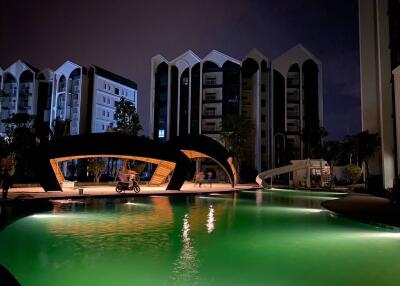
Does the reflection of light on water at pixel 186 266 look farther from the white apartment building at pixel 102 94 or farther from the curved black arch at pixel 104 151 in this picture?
the white apartment building at pixel 102 94

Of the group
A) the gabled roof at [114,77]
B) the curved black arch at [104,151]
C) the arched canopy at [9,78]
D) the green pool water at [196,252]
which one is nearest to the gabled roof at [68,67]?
the gabled roof at [114,77]

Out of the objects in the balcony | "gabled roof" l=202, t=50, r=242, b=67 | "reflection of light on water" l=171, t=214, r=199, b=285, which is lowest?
"reflection of light on water" l=171, t=214, r=199, b=285

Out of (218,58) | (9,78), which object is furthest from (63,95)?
(218,58)

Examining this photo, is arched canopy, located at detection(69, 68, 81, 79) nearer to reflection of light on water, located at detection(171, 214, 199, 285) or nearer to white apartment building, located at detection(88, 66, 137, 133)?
white apartment building, located at detection(88, 66, 137, 133)

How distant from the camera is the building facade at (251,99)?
68.8 meters

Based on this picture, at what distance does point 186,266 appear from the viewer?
21.3 ft

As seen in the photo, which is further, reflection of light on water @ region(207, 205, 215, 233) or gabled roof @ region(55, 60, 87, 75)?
gabled roof @ region(55, 60, 87, 75)

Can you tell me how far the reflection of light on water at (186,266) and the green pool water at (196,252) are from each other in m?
0.02

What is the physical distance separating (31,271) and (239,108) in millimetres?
63790

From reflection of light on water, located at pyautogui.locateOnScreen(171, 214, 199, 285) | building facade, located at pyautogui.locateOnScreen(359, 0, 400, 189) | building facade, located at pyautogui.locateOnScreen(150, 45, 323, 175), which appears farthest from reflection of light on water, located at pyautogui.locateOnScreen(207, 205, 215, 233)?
building facade, located at pyautogui.locateOnScreen(150, 45, 323, 175)

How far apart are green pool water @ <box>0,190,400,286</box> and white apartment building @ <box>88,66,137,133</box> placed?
60580mm

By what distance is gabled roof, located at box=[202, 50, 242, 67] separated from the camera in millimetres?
69750

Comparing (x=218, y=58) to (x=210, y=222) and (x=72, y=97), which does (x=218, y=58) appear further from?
(x=210, y=222)

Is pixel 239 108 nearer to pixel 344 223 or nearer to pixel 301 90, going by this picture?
pixel 301 90
